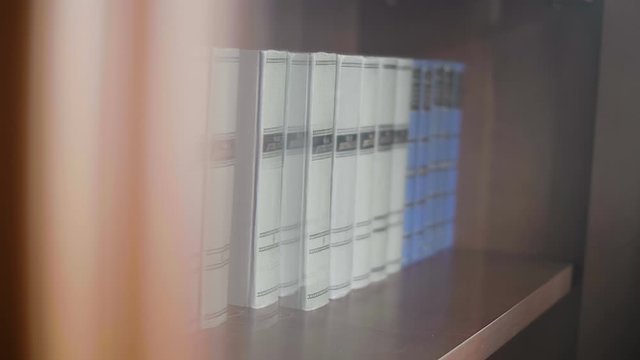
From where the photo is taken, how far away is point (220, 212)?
0.66 metres

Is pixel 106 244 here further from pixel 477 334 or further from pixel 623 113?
pixel 623 113

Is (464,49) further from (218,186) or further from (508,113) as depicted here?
(218,186)

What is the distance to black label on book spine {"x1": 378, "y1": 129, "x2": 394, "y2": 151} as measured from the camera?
91cm

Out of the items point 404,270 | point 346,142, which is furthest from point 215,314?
point 404,270

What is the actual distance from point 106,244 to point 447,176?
0.62 meters

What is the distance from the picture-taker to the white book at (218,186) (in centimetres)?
63

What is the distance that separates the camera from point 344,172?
84 centimetres

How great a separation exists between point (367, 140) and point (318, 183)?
0.35ft

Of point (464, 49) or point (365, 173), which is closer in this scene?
point (365, 173)

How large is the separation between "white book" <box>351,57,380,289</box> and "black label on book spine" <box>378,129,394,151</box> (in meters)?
0.01

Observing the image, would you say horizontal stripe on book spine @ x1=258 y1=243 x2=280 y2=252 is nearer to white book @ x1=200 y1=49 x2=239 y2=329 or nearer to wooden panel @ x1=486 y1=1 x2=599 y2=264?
white book @ x1=200 y1=49 x2=239 y2=329

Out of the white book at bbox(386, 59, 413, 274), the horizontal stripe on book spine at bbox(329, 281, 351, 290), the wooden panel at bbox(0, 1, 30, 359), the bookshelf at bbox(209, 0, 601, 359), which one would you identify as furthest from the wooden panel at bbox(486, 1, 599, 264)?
the wooden panel at bbox(0, 1, 30, 359)

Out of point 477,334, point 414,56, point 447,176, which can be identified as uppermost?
point 414,56

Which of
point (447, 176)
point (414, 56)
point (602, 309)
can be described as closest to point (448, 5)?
point (414, 56)
